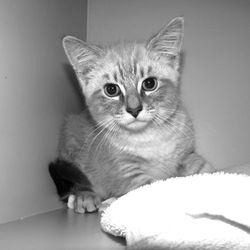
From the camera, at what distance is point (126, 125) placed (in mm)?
1524

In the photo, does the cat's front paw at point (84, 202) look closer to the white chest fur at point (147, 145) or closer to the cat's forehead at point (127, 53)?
the white chest fur at point (147, 145)

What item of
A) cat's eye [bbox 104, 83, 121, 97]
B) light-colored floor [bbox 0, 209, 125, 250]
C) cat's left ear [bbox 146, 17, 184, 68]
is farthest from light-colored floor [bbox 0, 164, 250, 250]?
cat's left ear [bbox 146, 17, 184, 68]

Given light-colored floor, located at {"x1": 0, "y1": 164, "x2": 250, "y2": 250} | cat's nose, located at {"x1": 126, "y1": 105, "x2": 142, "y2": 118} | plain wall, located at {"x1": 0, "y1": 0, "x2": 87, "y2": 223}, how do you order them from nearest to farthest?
light-colored floor, located at {"x1": 0, "y1": 164, "x2": 250, "y2": 250}, plain wall, located at {"x1": 0, "y1": 0, "x2": 87, "y2": 223}, cat's nose, located at {"x1": 126, "y1": 105, "x2": 142, "y2": 118}

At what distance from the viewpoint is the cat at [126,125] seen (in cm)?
155

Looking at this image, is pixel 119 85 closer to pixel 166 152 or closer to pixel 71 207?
pixel 166 152

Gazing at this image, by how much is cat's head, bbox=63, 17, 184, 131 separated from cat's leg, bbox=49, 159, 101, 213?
9.0 inches

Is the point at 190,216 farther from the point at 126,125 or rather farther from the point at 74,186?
the point at 74,186

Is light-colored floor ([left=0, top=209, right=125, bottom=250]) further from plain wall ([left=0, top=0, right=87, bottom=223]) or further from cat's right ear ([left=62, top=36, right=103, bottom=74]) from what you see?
cat's right ear ([left=62, top=36, right=103, bottom=74])

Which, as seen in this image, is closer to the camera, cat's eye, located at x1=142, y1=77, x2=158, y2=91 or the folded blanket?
the folded blanket

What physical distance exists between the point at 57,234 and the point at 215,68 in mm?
1024

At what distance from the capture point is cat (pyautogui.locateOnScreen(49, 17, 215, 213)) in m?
1.55

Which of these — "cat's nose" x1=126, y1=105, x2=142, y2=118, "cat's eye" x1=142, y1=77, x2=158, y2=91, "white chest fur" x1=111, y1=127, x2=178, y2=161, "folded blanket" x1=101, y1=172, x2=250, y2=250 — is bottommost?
"white chest fur" x1=111, y1=127, x2=178, y2=161

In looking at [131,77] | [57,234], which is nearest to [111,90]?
[131,77]

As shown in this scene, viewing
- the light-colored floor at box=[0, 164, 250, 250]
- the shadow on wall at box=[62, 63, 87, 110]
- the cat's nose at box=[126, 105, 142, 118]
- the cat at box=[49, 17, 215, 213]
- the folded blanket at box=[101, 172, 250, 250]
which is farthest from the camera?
the shadow on wall at box=[62, 63, 87, 110]
